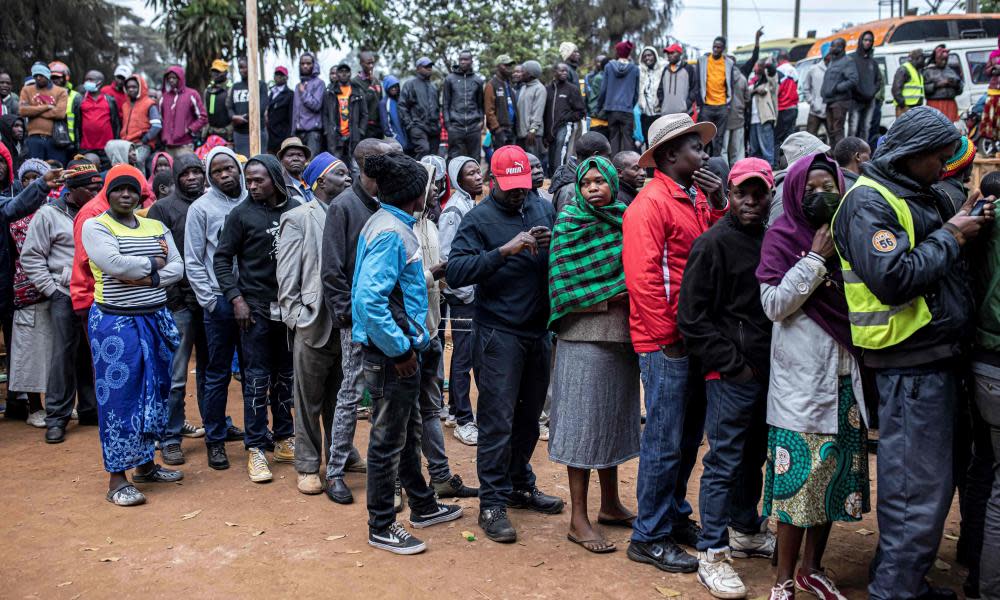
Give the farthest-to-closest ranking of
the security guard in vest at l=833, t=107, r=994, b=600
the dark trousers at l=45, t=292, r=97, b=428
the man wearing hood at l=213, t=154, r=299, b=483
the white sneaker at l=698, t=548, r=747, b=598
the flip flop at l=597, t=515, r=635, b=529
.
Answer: the dark trousers at l=45, t=292, r=97, b=428 < the man wearing hood at l=213, t=154, r=299, b=483 < the flip flop at l=597, t=515, r=635, b=529 < the white sneaker at l=698, t=548, r=747, b=598 < the security guard in vest at l=833, t=107, r=994, b=600

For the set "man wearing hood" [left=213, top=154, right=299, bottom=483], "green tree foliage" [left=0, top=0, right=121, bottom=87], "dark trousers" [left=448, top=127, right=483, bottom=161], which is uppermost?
"green tree foliage" [left=0, top=0, right=121, bottom=87]

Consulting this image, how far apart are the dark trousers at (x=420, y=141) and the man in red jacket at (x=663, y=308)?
365 inches

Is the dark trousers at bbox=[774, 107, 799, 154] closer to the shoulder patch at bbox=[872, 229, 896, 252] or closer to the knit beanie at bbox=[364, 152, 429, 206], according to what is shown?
the knit beanie at bbox=[364, 152, 429, 206]

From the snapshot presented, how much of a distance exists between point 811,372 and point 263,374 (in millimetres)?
3941

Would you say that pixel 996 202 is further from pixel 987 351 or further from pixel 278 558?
pixel 278 558

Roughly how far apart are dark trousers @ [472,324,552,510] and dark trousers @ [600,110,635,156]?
927 cm

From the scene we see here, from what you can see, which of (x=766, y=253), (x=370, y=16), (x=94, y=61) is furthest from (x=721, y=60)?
(x=94, y=61)

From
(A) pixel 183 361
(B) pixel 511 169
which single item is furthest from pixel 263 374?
(B) pixel 511 169

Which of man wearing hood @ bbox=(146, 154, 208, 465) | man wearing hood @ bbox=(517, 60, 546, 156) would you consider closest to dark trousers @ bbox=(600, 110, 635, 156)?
man wearing hood @ bbox=(517, 60, 546, 156)

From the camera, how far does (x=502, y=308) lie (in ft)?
16.7

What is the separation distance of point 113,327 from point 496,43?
18.7 metres

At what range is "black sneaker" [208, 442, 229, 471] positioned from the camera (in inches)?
258

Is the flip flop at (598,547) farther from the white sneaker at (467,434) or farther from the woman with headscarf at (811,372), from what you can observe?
the white sneaker at (467,434)

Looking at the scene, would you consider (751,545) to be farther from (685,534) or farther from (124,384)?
(124,384)
